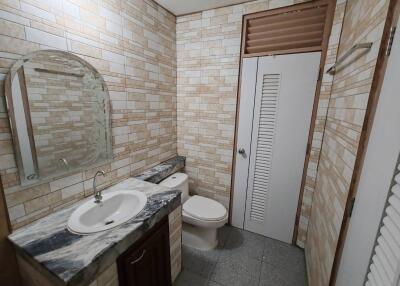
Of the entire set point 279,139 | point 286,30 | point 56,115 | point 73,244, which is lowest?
point 73,244

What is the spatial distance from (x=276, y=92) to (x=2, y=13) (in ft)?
6.15

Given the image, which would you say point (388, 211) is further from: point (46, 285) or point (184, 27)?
point (184, 27)

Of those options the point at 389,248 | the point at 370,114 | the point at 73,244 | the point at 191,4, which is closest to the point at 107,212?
the point at 73,244

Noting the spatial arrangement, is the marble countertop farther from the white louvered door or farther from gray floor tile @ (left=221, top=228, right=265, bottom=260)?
the white louvered door

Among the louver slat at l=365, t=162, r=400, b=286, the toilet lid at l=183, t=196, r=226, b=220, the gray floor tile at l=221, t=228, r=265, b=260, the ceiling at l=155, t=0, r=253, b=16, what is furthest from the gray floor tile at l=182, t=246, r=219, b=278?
the ceiling at l=155, t=0, r=253, b=16

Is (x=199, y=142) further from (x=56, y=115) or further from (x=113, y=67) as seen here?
(x=56, y=115)

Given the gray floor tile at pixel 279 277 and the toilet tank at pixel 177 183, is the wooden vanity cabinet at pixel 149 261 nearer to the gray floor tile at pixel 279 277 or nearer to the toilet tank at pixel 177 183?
the toilet tank at pixel 177 183

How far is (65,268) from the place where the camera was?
753 millimetres

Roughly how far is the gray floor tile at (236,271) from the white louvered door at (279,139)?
0.44 metres

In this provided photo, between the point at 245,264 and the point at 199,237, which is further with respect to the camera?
the point at 199,237

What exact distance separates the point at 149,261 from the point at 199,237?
798 millimetres

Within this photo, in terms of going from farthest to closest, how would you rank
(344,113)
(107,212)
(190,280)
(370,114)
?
(190,280), (107,212), (344,113), (370,114)

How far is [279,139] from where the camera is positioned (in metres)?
1.80

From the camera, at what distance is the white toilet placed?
1.73 metres
